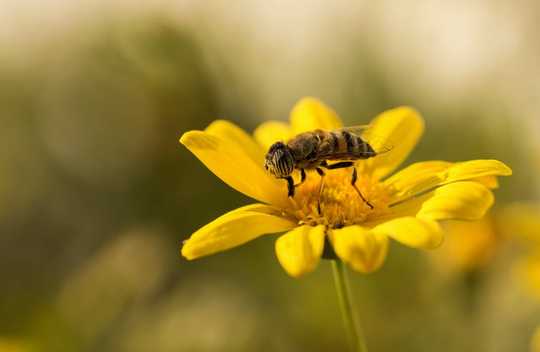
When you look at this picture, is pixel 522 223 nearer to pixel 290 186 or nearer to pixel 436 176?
pixel 436 176

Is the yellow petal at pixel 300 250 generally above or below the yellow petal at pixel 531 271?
above

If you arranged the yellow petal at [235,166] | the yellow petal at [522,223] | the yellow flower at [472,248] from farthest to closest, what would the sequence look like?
the yellow flower at [472,248]
the yellow petal at [522,223]
the yellow petal at [235,166]

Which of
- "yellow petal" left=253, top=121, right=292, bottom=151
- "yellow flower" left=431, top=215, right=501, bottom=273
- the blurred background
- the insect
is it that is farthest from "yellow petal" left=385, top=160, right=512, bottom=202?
"yellow flower" left=431, top=215, right=501, bottom=273

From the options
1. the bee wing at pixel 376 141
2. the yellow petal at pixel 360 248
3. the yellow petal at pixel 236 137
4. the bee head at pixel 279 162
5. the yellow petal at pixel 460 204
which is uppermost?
the yellow petal at pixel 236 137

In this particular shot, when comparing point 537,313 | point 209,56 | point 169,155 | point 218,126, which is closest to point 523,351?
point 537,313

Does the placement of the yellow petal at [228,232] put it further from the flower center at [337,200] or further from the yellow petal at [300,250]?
the flower center at [337,200]

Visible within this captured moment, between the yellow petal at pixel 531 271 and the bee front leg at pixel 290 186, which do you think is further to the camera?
the yellow petal at pixel 531 271

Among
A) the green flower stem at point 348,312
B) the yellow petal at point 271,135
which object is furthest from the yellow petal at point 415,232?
the yellow petal at point 271,135

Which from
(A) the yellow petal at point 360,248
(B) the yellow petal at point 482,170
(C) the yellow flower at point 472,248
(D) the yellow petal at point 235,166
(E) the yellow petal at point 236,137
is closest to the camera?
(A) the yellow petal at point 360,248
